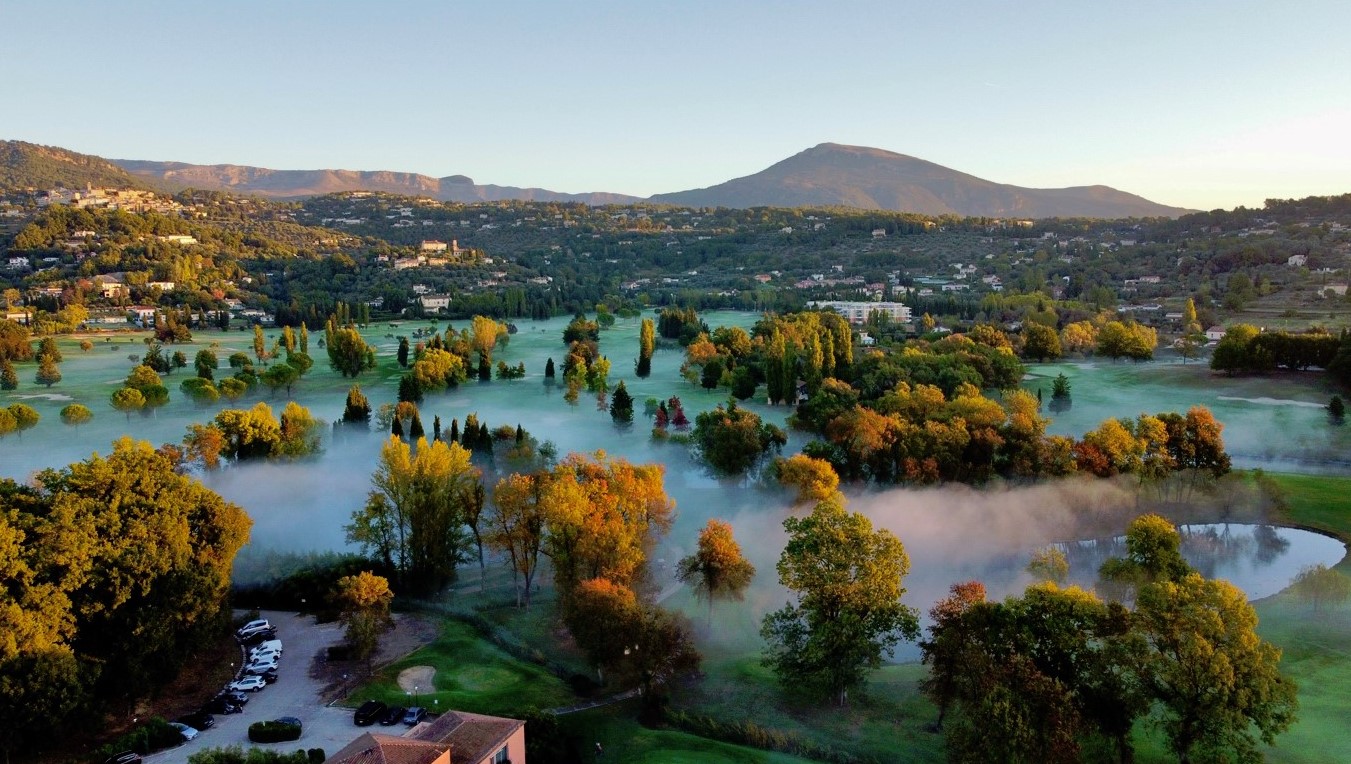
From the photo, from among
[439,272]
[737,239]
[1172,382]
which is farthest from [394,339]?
[737,239]

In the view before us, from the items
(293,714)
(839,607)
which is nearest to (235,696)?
(293,714)

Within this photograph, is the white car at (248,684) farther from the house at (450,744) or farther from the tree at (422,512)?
the tree at (422,512)

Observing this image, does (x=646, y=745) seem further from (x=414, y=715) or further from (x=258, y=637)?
(x=258, y=637)

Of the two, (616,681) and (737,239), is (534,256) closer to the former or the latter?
(737,239)

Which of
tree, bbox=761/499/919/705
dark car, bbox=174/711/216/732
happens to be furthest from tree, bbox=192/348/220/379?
tree, bbox=761/499/919/705

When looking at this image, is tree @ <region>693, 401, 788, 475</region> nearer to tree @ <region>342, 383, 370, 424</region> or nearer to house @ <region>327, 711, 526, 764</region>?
house @ <region>327, 711, 526, 764</region>
